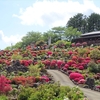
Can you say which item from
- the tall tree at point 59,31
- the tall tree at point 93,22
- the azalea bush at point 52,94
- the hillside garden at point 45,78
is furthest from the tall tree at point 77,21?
the azalea bush at point 52,94

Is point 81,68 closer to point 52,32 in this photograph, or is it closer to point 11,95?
point 11,95

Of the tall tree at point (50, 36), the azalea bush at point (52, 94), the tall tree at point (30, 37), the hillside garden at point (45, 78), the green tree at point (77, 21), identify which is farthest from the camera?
the green tree at point (77, 21)

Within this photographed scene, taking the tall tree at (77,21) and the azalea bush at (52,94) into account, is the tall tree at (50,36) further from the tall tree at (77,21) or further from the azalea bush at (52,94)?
the azalea bush at (52,94)

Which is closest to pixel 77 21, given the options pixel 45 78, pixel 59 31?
pixel 59 31

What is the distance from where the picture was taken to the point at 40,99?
2206 centimetres

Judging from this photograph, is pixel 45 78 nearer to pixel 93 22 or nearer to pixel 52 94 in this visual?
pixel 52 94

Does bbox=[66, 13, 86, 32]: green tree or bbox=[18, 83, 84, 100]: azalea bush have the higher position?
bbox=[66, 13, 86, 32]: green tree

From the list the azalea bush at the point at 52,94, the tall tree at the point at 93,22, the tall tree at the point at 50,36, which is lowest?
the azalea bush at the point at 52,94

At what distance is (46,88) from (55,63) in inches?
1100

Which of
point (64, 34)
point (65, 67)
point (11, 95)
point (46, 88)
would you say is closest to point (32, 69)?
point (65, 67)

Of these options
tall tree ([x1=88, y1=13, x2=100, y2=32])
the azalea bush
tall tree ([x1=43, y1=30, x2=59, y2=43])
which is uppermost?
tall tree ([x1=88, y1=13, x2=100, y2=32])

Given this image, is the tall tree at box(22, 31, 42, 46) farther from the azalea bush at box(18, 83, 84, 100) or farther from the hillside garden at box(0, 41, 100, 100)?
the azalea bush at box(18, 83, 84, 100)

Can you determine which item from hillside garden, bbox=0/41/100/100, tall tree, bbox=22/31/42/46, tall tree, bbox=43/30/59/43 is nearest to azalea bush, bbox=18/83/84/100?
hillside garden, bbox=0/41/100/100

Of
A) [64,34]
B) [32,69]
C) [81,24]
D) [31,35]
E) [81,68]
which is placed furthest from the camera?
[81,24]
